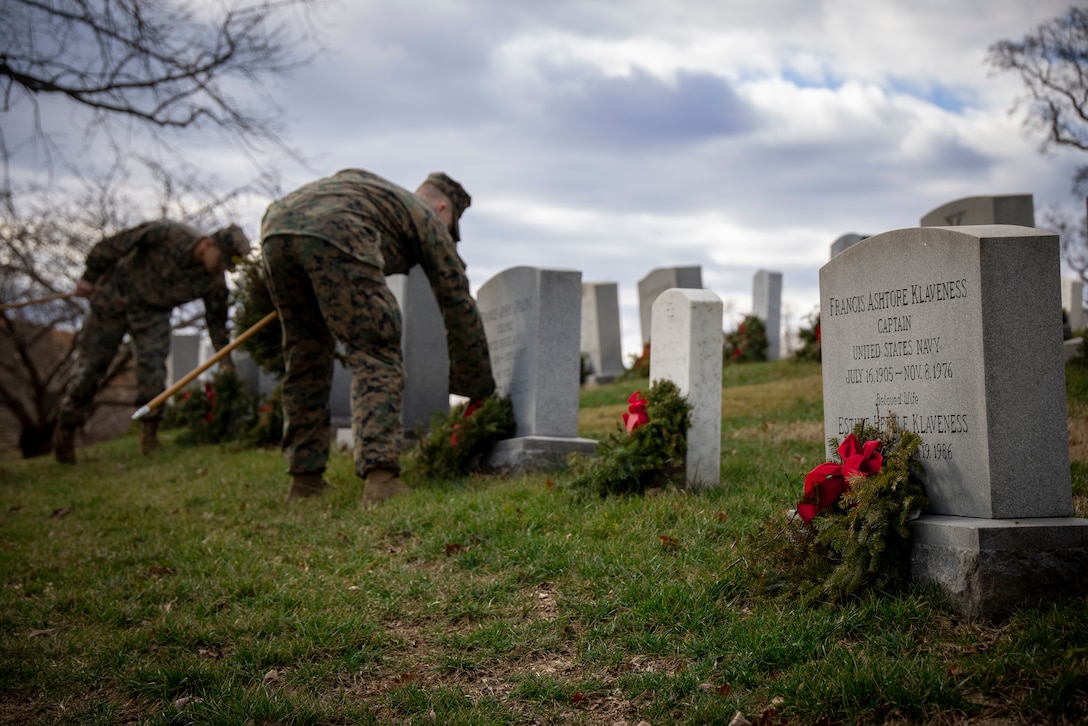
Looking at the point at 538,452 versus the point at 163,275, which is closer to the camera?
the point at 538,452

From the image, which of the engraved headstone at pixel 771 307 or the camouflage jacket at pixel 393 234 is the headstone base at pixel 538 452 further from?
the engraved headstone at pixel 771 307

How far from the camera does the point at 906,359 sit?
12.6 feet

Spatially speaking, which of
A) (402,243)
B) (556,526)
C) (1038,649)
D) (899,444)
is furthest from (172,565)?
(1038,649)

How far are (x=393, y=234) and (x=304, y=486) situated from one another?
205 cm

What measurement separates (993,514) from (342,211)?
4.40m

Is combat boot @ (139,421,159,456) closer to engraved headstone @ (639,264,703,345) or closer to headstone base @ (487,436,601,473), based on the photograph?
headstone base @ (487,436,601,473)

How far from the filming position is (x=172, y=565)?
16.8 feet

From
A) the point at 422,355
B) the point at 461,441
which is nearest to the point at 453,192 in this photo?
the point at 461,441

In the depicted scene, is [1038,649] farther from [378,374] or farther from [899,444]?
[378,374]

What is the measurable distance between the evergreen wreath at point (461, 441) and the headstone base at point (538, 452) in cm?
27

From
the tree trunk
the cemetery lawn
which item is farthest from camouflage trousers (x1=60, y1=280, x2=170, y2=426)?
the tree trunk

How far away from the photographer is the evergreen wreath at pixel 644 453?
5.43 m

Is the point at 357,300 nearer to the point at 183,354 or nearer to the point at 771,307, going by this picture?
the point at 771,307

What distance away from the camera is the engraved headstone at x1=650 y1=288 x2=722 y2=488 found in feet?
18.5
